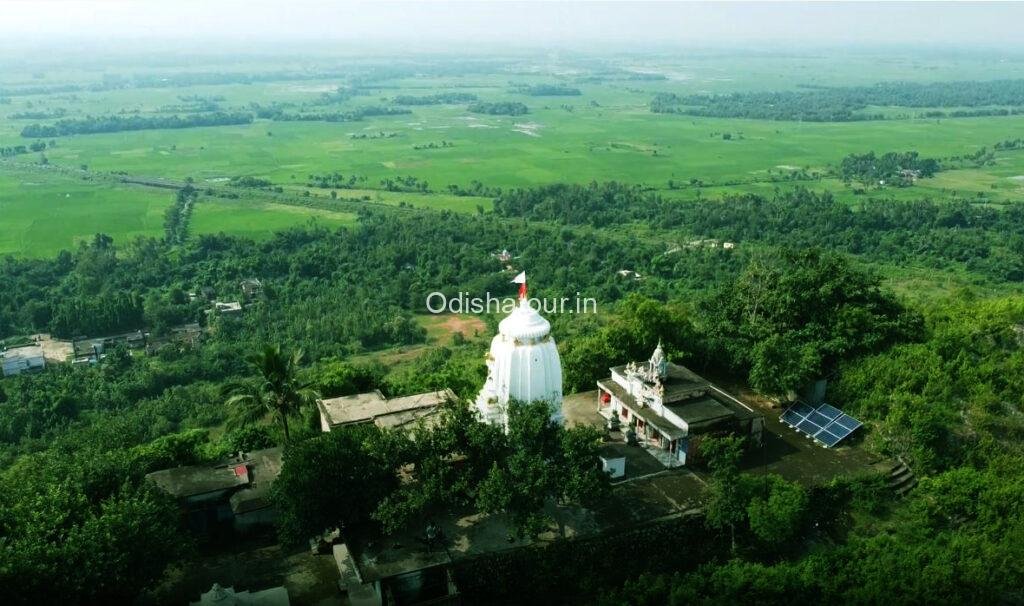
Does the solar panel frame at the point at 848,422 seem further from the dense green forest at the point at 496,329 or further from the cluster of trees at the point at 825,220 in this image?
the cluster of trees at the point at 825,220

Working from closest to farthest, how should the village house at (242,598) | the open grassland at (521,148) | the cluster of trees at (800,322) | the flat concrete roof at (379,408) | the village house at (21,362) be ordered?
the village house at (242,598), the flat concrete roof at (379,408), the cluster of trees at (800,322), the village house at (21,362), the open grassland at (521,148)

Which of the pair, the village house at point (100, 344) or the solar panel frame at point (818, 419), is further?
the village house at point (100, 344)

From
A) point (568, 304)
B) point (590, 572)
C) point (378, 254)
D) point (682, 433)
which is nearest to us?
point (590, 572)

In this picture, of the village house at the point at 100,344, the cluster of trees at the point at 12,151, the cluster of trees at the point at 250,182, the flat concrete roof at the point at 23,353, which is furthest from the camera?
the cluster of trees at the point at 12,151

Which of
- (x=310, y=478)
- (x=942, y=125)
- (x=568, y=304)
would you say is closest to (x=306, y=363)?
(x=568, y=304)

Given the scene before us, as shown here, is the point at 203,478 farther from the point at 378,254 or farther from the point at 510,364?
the point at 378,254

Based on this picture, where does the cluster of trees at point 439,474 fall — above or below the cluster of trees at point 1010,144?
below

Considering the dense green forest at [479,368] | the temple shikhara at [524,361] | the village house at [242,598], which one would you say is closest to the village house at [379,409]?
the dense green forest at [479,368]
